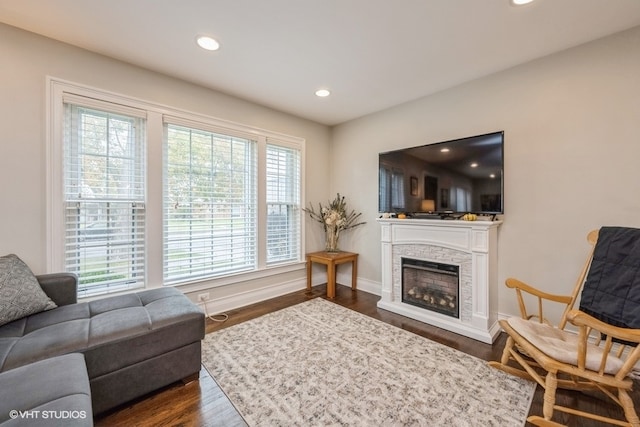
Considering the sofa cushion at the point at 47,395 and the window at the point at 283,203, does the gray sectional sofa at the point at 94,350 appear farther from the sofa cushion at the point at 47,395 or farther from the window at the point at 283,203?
the window at the point at 283,203

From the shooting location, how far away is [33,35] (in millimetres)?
2086

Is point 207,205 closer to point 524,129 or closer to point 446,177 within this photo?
point 446,177

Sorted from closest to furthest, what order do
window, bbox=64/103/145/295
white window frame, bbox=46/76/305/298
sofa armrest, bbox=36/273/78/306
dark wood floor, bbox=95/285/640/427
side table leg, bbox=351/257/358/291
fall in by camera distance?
dark wood floor, bbox=95/285/640/427, sofa armrest, bbox=36/273/78/306, white window frame, bbox=46/76/305/298, window, bbox=64/103/145/295, side table leg, bbox=351/257/358/291

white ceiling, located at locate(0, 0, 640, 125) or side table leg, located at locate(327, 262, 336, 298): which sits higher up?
white ceiling, located at locate(0, 0, 640, 125)

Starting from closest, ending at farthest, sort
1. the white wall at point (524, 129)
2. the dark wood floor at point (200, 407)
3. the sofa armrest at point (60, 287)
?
the dark wood floor at point (200, 407) < the sofa armrest at point (60, 287) < the white wall at point (524, 129)

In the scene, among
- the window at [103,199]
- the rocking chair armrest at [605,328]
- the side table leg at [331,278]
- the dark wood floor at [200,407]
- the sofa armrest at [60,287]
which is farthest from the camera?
the side table leg at [331,278]

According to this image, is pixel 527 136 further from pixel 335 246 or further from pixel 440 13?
pixel 335 246

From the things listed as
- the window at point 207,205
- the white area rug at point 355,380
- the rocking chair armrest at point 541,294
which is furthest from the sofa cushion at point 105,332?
the rocking chair armrest at point 541,294

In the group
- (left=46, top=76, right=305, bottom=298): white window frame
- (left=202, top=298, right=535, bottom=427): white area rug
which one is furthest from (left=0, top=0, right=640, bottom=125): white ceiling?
(left=202, top=298, right=535, bottom=427): white area rug

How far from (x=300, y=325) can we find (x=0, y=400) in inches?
81.0

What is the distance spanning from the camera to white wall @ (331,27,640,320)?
2080 mm

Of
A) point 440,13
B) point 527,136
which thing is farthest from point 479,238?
point 440,13

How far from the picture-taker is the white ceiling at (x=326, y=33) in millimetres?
1822

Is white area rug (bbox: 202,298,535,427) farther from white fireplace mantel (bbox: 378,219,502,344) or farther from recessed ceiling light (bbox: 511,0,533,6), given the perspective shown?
recessed ceiling light (bbox: 511,0,533,6)
